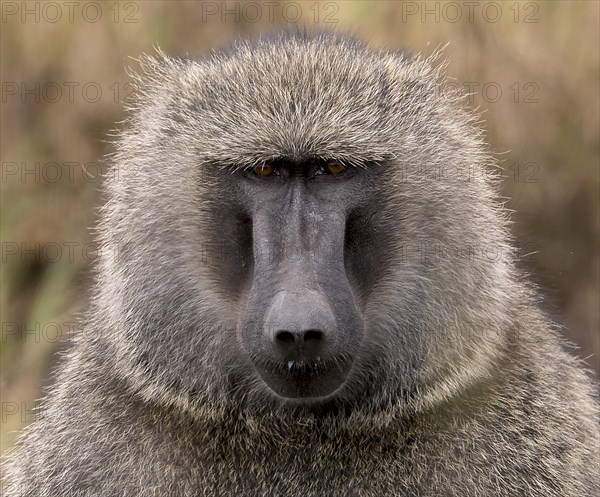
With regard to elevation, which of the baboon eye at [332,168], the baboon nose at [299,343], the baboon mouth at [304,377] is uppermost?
the baboon eye at [332,168]

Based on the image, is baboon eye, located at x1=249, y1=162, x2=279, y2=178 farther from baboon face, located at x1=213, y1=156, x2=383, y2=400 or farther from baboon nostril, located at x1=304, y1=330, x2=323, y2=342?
baboon nostril, located at x1=304, y1=330, x2=323, y2=342

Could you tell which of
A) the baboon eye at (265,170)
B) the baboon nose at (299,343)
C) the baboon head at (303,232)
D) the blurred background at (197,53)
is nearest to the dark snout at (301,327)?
the baboon nose at (299,343)

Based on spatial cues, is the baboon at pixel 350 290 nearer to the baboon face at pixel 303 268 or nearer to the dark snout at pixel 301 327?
the baboon face at pixel 303 268

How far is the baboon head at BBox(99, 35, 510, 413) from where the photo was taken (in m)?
3.24

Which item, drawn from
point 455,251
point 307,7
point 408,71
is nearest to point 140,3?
point 307,7

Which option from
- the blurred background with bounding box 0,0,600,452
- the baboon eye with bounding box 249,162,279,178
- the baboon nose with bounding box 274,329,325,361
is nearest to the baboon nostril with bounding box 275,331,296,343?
the baboon nose with bounding box 274,329,325,361

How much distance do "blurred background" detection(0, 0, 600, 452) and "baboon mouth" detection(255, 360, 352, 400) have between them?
344 centimetres

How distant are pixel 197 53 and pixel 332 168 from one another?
3.29 metres

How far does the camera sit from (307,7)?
23.0 ft

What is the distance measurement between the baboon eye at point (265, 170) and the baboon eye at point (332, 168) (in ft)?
0.43

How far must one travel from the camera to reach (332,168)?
3.26m

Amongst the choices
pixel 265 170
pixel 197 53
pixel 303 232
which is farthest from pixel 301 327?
pixel 197 53

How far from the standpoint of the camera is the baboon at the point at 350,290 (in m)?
3.27

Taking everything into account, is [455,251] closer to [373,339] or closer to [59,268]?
[373,339]
